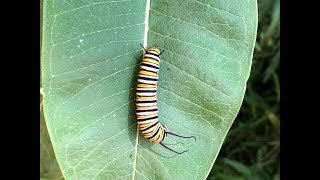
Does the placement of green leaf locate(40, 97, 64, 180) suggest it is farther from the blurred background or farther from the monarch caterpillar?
the blurred background

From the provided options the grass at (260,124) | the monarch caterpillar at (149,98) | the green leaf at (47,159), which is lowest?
the grass at (260,124)

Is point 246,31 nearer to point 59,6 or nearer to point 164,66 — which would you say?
point 164,66

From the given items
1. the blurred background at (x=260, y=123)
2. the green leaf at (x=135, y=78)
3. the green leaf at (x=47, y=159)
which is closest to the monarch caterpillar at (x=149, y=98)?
the green leaf at (x=135, y=78)

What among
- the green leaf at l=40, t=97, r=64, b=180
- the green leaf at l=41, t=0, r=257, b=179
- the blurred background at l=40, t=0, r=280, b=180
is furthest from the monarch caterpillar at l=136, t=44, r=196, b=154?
the blurred background at l=40, t=0, r=280, b=180

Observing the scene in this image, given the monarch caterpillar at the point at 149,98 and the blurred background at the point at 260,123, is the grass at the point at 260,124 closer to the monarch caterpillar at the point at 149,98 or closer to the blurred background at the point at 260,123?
the blurred background at the point at 260,123

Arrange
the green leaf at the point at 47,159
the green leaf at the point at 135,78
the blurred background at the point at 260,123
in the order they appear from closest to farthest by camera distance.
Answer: the green leaf at the point at 135,78 < the green leaf at the point at 47,159 < the blurred background at the point at 260,123

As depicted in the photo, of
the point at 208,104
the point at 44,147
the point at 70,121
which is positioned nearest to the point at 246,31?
the point at 208,104

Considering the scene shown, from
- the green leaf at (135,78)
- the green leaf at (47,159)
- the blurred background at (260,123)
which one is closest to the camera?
the green leaf at (135,78)
